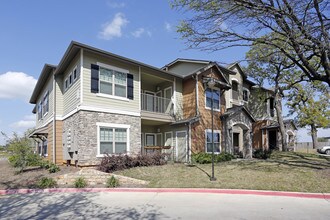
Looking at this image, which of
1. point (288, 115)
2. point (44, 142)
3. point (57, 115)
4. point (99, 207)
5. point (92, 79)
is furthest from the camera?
point (288, 115)

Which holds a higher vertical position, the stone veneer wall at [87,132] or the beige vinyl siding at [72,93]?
the beige vinyl siding at [72,93]

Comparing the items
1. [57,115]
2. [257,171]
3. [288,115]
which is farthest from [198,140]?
[288,115]

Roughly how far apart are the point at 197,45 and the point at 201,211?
776cm

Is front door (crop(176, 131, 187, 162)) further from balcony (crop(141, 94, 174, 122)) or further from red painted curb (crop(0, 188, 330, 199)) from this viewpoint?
red painted curb (crop(0, 188, 330, 199))

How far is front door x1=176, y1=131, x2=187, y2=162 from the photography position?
61.6 feet

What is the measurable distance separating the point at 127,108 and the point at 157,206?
9.05m

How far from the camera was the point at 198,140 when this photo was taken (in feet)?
62.9

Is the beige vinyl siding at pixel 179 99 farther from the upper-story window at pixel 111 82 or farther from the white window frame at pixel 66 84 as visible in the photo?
the white window frame at pixel 66 84

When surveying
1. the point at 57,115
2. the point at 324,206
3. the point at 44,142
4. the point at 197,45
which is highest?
the point at 197,45

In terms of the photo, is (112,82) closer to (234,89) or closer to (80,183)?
(80,183)

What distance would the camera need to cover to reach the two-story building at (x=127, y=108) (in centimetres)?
1462

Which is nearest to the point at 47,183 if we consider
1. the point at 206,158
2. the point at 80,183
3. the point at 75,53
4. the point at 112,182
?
the point at 80,183

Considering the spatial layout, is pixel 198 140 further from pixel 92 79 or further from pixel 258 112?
pixel 258 112

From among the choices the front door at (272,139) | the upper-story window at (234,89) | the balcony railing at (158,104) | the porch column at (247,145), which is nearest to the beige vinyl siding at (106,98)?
the balcony railing at (158,104)
